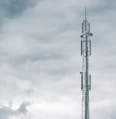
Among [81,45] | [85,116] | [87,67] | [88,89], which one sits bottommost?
[85,116]

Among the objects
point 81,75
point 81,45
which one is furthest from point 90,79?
point 81,45

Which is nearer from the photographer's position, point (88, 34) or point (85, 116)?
point (85, 116)

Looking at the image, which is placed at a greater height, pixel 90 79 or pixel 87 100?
pixel 90 79

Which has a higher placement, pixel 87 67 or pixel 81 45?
pixel 81 45

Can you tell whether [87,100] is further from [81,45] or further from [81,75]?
[81,45]

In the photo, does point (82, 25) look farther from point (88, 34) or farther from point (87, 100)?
point (87, 100)

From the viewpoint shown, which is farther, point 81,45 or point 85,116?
point 81,45

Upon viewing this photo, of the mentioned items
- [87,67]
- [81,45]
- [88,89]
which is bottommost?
[88,89]

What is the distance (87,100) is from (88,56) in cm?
898

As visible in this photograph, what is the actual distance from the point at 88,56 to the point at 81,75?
160 inches

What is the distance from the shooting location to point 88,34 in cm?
7225

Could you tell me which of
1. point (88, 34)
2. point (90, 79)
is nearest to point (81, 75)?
point (90, 79)

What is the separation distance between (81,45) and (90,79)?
7.07 metres

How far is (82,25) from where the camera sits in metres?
73.4
